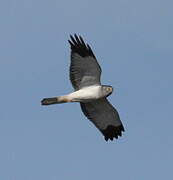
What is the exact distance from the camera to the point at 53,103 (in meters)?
30.5

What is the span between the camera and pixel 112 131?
32.7m

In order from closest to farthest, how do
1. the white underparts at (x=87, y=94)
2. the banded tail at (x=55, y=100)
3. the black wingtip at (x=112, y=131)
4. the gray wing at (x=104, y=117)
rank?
the banded tail at (x=55, y=100) < the white underparts at (x=87, y=94) < the gray wing at (x=104, y=117) < the black wingtip at (x=112, y=131)

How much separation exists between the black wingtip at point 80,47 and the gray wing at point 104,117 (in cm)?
201

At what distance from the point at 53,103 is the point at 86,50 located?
7.46ft

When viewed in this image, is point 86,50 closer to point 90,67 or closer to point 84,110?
point 90,67

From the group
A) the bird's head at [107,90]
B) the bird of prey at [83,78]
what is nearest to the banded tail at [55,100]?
the bird of prey at [83,78]

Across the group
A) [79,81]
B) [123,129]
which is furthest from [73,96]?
[123,129]

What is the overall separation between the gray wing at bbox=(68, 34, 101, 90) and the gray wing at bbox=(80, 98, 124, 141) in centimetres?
112

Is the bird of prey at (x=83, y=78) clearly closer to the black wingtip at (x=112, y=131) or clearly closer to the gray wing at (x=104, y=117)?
the gray wing at (x=104, y=117)

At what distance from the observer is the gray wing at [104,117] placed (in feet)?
104

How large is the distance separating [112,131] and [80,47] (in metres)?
3.88

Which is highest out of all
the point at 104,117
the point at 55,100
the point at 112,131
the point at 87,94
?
the point at 87,94

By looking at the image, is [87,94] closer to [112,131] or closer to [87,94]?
[87,94]

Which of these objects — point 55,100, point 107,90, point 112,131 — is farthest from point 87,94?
point 112,131
